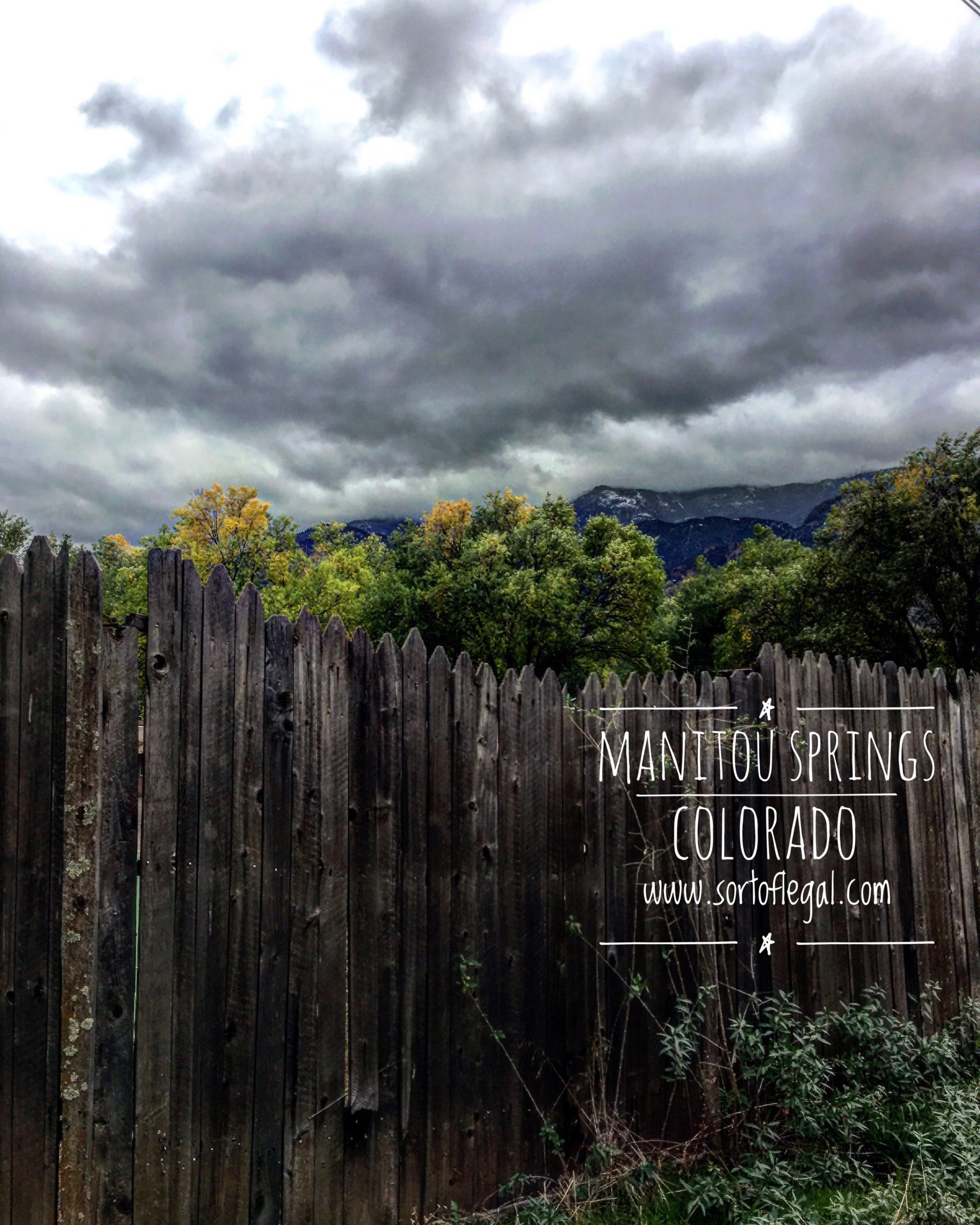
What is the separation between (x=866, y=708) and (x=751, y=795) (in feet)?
3.70

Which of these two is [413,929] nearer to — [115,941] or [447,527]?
[115,941]

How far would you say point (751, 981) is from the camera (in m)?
4.20

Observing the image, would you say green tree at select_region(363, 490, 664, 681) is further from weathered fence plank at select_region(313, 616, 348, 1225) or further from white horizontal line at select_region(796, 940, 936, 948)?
weathered fence plank at select_region(313, 616, 348, 1225)

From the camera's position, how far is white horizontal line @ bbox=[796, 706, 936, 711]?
471 cm

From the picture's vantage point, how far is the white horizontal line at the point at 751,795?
160 inches

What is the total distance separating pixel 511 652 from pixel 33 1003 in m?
27.0

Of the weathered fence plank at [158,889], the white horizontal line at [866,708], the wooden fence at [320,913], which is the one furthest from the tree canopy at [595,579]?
the weathered fence plank at [158,889]

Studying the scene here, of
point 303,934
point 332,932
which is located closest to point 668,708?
point 332,932

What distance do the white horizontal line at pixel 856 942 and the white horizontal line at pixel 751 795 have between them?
0.76 m

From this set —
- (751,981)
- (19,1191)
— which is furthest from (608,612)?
(19,1191)

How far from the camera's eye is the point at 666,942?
3965 millimetres

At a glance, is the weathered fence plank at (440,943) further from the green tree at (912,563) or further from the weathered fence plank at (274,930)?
the green tree at (912,563)

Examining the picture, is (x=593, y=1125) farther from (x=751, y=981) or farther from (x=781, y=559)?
(x=781, y=559)

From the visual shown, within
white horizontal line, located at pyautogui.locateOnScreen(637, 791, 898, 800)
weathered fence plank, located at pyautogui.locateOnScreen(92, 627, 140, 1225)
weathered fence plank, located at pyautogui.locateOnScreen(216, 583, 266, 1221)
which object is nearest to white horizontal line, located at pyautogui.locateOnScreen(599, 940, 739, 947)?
white horizontal line, located at pyautogui.locateOnScreen(637, 791, 898, 800)
